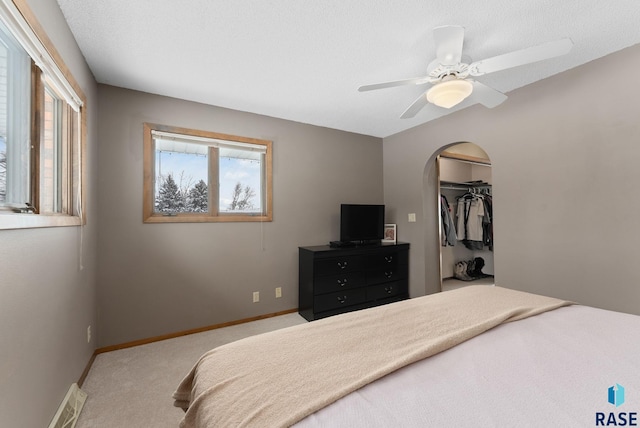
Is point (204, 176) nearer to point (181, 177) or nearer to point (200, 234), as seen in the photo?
point (181, 177)

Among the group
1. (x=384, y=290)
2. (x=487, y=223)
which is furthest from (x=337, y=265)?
(x=487, y=223)

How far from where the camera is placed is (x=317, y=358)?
1039 mm

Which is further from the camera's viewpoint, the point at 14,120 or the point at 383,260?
the point at 383,260

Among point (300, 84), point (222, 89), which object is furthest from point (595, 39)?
point (222, 89)

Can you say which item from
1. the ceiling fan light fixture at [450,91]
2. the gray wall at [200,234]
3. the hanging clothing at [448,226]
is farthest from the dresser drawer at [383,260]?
the ceiling fan light fixture at [450,91]

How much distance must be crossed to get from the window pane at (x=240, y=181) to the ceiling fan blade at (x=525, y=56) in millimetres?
2301

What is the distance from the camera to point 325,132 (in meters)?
3.63

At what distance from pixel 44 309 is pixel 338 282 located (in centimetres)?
241

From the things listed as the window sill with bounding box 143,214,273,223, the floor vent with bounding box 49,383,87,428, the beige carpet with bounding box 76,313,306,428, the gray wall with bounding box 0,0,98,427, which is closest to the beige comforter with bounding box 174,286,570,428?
the gray wall with bounding box 0,0,98,427

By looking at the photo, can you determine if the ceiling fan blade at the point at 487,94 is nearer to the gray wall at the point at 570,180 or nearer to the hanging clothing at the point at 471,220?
the gray wall at the point at 570,180

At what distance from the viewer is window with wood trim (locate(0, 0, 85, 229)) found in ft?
3.72

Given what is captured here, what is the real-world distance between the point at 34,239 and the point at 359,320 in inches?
62.5

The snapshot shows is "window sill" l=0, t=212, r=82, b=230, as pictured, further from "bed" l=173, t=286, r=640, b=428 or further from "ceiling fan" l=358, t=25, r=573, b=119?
"ceiling fan" l=358, t=25, r=573, b=119

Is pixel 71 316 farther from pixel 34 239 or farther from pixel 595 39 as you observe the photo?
pixel 595 39
